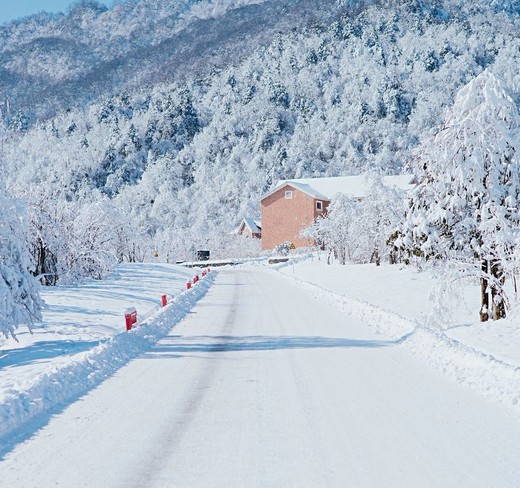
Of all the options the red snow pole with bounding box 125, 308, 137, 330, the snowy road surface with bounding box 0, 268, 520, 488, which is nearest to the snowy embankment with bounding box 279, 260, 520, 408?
the snowy road surface with bounding box 0, 268, 520, 488

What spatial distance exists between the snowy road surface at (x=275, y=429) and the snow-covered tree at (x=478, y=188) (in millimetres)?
7270

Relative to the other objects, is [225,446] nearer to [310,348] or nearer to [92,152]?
[310,348]

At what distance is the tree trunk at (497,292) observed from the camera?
17.3 metres

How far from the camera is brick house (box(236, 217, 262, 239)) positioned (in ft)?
320


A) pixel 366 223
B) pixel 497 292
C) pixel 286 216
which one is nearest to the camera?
pixel 497 292

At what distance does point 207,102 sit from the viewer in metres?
174

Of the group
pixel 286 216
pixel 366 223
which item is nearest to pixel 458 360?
pixel 366 223

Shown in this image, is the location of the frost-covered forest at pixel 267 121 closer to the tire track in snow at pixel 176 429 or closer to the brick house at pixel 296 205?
the brick house at pixel 296 205

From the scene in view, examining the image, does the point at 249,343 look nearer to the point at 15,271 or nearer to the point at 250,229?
the point at 15,271

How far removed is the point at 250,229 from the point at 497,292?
3196 inches

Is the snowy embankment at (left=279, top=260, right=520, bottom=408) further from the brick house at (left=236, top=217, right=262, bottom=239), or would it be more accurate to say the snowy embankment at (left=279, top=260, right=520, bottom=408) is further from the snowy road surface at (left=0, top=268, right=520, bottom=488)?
the brick house at (left=236, top=217, right=262, bottom=239)

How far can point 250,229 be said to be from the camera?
9819cm

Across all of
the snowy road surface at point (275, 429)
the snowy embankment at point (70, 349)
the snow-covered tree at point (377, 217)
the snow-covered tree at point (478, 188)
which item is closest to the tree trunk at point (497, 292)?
the snow-covered tree at point (478, 188)

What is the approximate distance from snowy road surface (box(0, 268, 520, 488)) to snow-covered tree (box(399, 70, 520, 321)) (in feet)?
23.9
